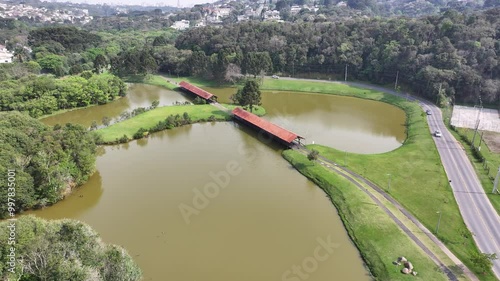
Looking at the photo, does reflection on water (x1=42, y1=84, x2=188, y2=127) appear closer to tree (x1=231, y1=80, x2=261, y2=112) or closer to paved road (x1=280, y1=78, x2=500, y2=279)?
tree (x1=231, y1=80, x2=261, y2=112)

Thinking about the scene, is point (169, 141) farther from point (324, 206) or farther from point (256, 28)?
point (256, 28)

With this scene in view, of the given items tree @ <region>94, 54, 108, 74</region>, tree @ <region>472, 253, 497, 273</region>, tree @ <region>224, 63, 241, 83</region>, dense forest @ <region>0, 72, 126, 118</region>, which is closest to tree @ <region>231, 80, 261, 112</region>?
tree @ <region>224, 63, 241, 83</region>

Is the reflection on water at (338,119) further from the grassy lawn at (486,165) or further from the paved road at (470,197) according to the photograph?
the grassy lawn at (486,165)

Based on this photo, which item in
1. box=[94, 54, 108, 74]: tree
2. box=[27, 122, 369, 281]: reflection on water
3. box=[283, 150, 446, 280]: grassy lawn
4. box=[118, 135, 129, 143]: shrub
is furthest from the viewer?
box=[94, 54, 108, 74]: tree

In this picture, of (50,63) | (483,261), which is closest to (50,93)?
(50,63)

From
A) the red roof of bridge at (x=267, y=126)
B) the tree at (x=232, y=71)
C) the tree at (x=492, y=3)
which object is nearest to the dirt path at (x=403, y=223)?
the red roof of bridge at (x=267, y=126)

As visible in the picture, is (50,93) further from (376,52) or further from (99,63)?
(376,52)
